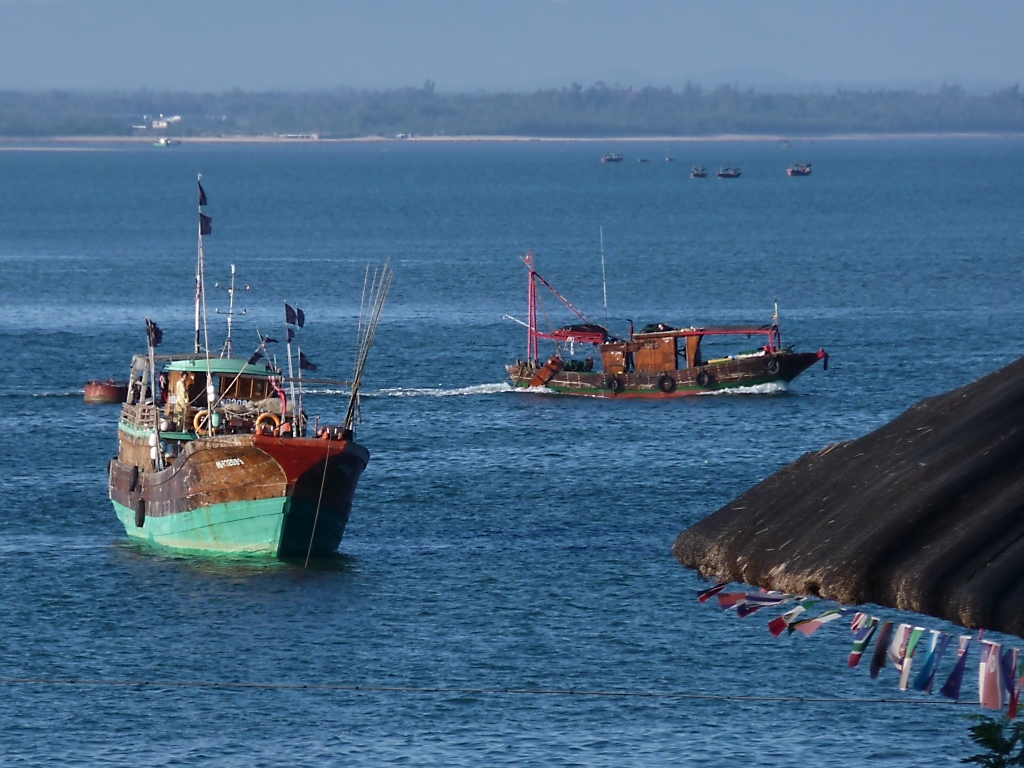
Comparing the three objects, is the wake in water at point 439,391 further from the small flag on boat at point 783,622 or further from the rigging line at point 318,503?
the small flag on boat at point 783,622

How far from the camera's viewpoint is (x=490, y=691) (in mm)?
43125

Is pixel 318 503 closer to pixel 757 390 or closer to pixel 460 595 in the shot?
pixel 460 595

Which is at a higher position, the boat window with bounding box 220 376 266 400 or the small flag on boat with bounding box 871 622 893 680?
the small flag on boat with bounding box 871 622 893 680

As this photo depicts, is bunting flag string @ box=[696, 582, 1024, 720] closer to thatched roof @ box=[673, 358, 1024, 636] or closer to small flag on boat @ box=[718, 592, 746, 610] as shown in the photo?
small flag on boat @ box=[718, 592, 746, 610]

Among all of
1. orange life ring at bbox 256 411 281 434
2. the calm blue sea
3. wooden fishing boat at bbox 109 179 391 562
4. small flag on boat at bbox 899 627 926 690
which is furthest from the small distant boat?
small flag on boat at bbox 899 627 926 690

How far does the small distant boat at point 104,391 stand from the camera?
87812 millimetres

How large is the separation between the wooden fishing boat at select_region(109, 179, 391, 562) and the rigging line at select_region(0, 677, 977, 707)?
1103 cm

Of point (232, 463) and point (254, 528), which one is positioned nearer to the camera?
point (232, 463)

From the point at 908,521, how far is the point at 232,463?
124 ft

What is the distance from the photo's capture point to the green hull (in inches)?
2167

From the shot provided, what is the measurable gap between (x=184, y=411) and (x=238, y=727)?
63.0ft

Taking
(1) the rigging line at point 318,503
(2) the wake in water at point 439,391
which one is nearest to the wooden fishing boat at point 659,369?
(2) the wake in water at point 439,391

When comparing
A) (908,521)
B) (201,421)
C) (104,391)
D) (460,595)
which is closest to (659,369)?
(104,391)

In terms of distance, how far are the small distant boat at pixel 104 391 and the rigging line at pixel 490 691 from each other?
144 ft
